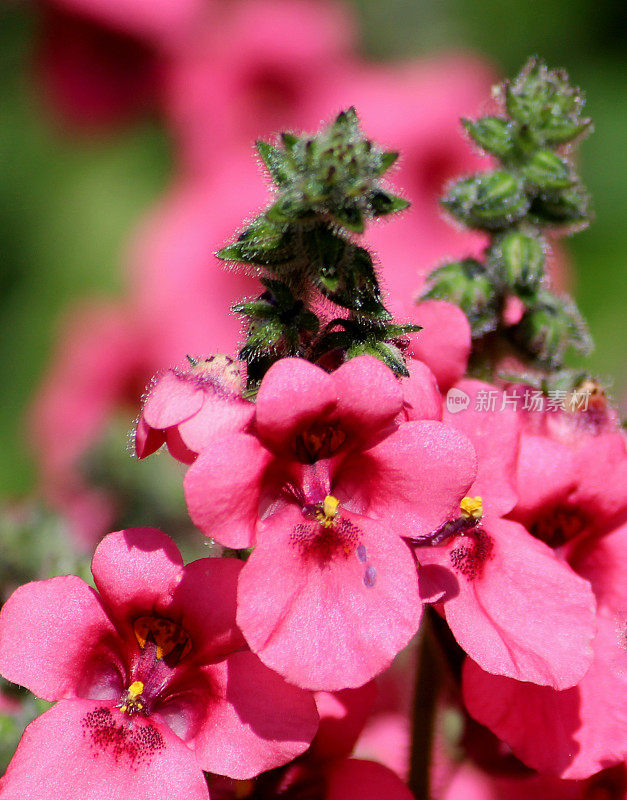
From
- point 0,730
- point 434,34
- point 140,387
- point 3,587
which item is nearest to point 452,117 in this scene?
point 434,34

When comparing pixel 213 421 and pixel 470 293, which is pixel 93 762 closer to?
pixel 213 421

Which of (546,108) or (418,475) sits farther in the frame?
(546,108)

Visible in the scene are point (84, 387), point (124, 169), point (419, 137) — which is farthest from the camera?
point (124, 169)

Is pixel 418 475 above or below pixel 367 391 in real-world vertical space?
below

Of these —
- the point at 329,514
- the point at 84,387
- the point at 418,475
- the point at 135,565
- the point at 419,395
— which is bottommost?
the point at 84,387

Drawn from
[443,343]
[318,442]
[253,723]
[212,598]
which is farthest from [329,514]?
[443,343]

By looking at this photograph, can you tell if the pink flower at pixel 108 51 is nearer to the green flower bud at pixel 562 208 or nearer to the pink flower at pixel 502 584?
the green flower bud at pixel 562 208

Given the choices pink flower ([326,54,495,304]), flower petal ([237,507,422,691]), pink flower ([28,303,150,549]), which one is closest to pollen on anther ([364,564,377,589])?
flower petal ([237,507,422,691])

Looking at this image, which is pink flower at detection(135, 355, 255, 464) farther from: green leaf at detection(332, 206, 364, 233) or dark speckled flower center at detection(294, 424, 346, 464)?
green leaf at detection(332, 206, 364, 233)
